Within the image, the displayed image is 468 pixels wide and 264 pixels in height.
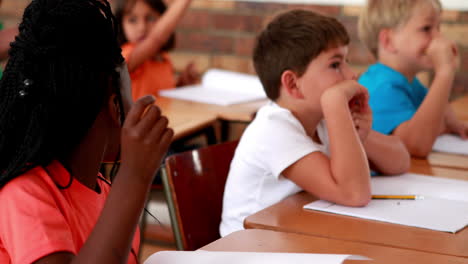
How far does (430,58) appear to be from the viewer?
84.6 inches

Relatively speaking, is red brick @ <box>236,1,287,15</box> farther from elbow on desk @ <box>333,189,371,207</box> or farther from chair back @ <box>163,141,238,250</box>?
elbow on desk @ <box>333,189,371,207</box>

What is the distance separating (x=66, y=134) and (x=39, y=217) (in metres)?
0.12

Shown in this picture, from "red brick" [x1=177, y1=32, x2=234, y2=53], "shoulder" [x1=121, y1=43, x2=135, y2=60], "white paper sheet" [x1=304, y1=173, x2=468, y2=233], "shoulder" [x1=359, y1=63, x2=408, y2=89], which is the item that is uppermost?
"shoulder" [x1=359, y1=63, x2=408, y2=89]

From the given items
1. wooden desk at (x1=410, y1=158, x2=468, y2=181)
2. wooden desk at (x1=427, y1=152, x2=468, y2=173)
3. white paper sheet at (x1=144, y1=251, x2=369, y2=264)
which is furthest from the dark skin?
wooden desk at (x1=427, y1=152, x2=468, y2=173)

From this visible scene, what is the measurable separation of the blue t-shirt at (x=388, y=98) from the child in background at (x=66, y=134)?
4.02ft

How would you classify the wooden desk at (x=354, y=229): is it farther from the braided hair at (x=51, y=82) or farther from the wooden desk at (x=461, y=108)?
the wooden desk at (x=461, y=108)

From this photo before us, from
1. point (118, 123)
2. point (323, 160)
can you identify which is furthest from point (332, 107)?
point (118, 123)

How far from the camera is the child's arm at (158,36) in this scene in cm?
300

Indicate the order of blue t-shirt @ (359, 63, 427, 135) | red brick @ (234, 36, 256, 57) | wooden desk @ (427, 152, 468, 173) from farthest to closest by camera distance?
red brick @ (234, 36, 256, 57) < blue t-shirt @ (359, 63, 427, 135) < wooden desk @ (427, 152, 468, 173)

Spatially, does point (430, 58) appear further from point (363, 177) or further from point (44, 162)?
point (44, 162)

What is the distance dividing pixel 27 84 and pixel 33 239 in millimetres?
194

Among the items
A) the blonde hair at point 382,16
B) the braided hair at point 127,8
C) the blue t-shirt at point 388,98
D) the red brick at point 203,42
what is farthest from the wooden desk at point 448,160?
the red brick at point 203,42

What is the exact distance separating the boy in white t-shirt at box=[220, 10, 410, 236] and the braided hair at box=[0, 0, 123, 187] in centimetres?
64

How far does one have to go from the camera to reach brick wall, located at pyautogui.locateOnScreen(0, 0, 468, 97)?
3482mm
